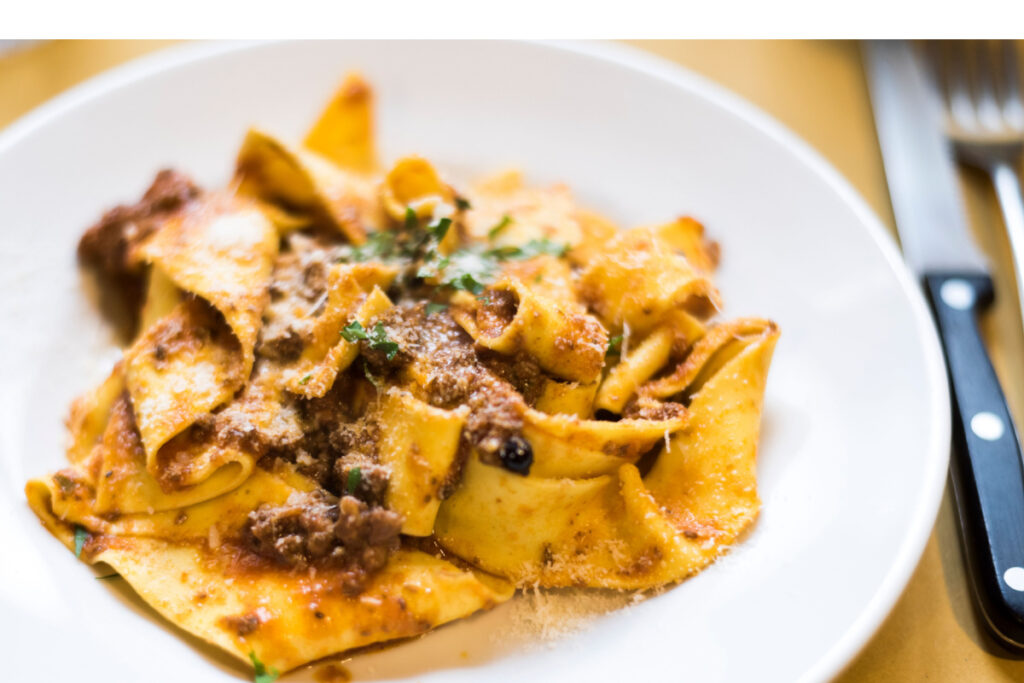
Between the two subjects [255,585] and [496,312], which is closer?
[255,585]

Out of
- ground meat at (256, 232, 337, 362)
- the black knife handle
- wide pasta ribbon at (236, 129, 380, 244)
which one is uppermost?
wide pasta ribbon at (236, 129, 380, 244)

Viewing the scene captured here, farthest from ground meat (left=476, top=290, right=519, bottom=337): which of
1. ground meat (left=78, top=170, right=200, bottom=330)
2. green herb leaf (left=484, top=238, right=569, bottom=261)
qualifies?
ground meat (left=78, top=170, right=200, bottom=330)

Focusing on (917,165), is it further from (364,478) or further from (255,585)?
(255,585)

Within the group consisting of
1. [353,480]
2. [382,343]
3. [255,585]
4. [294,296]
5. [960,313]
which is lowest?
[960,313]

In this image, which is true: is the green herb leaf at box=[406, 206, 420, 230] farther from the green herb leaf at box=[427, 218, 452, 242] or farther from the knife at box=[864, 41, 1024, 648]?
the knife at box=[864, 41, 1024, 648]

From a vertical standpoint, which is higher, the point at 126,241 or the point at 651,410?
the point at 126,241

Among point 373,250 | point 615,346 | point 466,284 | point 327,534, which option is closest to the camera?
point 327,534

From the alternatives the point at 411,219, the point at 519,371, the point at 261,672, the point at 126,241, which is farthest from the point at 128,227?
the point at 261,672

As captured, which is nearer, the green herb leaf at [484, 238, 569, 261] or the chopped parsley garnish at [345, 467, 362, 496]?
the chopped parsley garnish at [345, 467, 362, 496]
